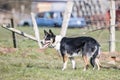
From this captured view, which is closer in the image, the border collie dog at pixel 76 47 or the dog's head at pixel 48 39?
the border collie dog at pixel 76 47

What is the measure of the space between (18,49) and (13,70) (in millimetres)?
4445

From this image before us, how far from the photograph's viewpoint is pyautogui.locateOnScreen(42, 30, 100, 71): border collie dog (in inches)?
529

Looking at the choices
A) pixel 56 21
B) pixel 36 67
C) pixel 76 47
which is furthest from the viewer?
pixel 56 21

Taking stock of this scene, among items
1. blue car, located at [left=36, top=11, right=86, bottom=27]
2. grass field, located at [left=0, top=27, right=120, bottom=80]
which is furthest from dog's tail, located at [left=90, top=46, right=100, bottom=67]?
blue car, located at [left=36, top=11, right=86, bottom=27]

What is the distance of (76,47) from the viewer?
13578 millimetres

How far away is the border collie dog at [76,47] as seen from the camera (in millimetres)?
13438

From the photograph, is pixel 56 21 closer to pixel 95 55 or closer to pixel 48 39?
pixel 48 39

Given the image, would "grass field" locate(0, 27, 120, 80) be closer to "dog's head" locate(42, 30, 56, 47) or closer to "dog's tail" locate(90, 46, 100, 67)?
"dog's tail" locate(90, 46, 100, 67)

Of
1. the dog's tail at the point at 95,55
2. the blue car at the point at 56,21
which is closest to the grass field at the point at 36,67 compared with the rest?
the dog's tail at the point at 95,55

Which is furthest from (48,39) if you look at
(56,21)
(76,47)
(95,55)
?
(56,21)

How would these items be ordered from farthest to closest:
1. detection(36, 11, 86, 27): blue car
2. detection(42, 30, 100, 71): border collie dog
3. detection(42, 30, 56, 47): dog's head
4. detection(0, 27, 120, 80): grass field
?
detection(36, 11, 86, 27): blue car
detection(42, 30, 56, 47): dog's head
detection(42, 30, 100, 71): border collie dog
detection(0, 27, 120, 80): grass field

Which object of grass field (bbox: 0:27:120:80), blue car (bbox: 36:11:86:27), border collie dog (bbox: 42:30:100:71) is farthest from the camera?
blue car (bbox: 36:11:86:27)

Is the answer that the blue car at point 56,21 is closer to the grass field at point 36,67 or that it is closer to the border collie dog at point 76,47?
the grass field at point 36,67

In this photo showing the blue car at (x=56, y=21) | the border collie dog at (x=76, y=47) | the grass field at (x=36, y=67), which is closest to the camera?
the grass field at (x=36, y=67)
